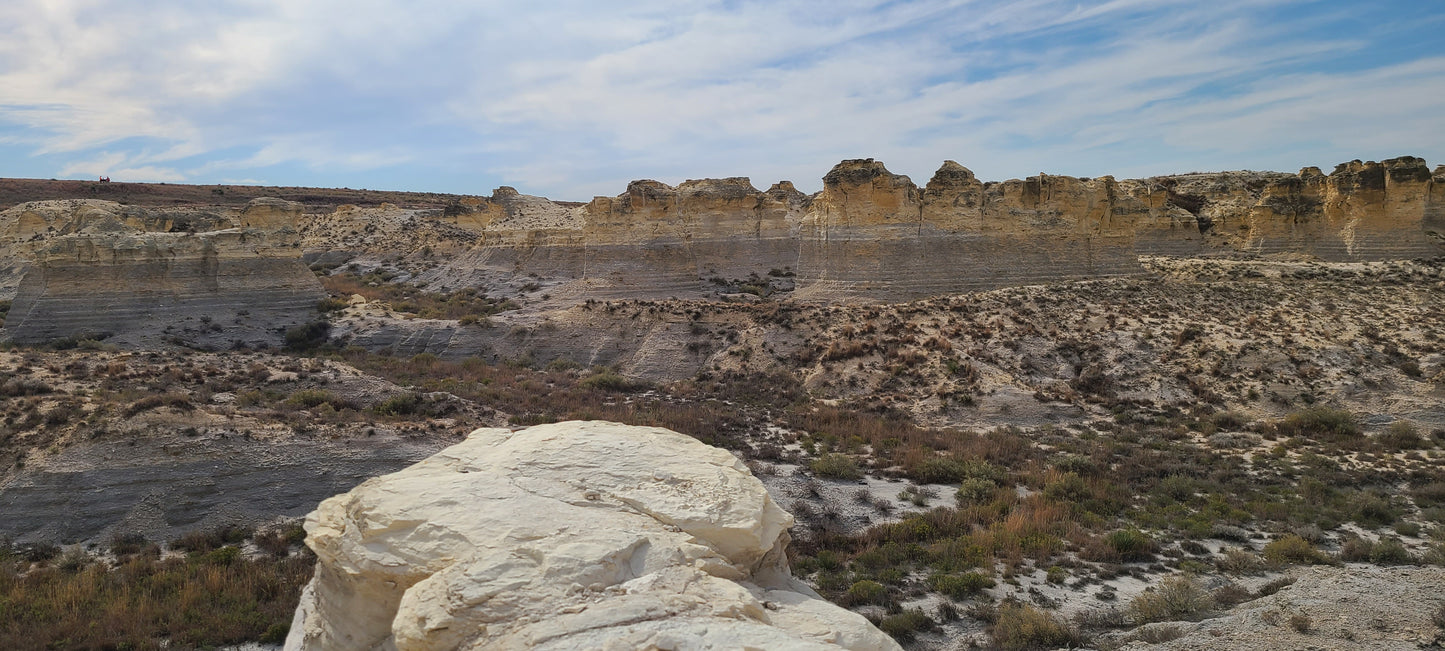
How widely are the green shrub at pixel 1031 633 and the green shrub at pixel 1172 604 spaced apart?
3.71 ft

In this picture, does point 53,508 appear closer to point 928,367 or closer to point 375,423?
point 375,423

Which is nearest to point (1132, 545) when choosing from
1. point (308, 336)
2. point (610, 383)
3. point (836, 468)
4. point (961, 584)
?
point (961, 584)

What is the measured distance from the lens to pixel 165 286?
1010 inches

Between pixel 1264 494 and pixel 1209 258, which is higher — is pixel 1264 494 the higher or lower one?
the lower one

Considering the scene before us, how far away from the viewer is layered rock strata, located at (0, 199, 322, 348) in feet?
Result: 77.9

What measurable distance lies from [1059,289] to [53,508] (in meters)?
28.0

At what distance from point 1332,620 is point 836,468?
8223mm

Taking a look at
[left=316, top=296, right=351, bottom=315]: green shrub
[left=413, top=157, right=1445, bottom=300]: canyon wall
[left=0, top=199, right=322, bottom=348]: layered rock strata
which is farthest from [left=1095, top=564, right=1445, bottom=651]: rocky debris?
[left=316, top=296, right=351, bottom=315]: green shrub

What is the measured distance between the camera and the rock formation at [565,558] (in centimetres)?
433

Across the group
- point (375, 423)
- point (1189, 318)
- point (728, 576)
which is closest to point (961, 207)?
point (1189, 318)

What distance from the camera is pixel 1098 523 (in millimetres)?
11820

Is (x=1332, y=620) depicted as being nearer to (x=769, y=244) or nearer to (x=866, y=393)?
(x=866, y=393)

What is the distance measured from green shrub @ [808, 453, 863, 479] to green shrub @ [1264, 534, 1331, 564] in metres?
6.92

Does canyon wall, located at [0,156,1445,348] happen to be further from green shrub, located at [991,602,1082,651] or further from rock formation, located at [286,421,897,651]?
rock formation, located at [286,421,897,651]
